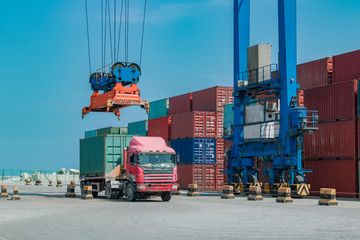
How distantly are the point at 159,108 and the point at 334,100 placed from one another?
23500 millimetres

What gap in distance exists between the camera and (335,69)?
33.0 meters

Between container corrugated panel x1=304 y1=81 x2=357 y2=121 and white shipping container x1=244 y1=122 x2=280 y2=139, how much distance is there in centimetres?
297

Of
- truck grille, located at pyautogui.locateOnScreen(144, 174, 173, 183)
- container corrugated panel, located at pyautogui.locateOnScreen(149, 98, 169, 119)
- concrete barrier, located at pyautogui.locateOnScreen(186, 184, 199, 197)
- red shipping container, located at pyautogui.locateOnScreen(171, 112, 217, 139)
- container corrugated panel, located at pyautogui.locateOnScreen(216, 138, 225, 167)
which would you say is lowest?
concrete barrier, located at pyautogui.locateOnScreen(186, 184, 199, 197)

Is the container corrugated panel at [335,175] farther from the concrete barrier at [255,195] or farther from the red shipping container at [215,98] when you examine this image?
the red shipping container at [215,98]

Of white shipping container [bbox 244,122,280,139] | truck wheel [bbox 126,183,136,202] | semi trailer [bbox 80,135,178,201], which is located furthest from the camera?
white shipping container [bbox 244,122,280,139]

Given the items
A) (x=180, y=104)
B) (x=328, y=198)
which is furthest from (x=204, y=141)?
(x=328, y=198)

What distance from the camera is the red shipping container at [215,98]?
43094mm

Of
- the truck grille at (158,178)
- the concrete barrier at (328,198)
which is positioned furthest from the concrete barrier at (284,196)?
the truck grille at (158,178)

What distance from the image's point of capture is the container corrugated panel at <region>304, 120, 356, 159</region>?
2980 cm

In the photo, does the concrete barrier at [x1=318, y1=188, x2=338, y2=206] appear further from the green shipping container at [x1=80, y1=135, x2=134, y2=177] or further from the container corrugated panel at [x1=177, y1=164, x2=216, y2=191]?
the container corrugated panel at [x1=177, y1=164, x2=216, y2=191]

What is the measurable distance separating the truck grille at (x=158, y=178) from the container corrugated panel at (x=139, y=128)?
A: 26631 millimetres

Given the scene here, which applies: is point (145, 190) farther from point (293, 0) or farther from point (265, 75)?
point (293, 0)

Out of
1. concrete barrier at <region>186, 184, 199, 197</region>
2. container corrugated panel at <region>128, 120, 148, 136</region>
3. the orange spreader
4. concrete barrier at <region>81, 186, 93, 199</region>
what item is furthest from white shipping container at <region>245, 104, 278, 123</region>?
container corrugated panel at <region>128, 120, 148, 136</region>

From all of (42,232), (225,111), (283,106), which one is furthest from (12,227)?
(225,111)
